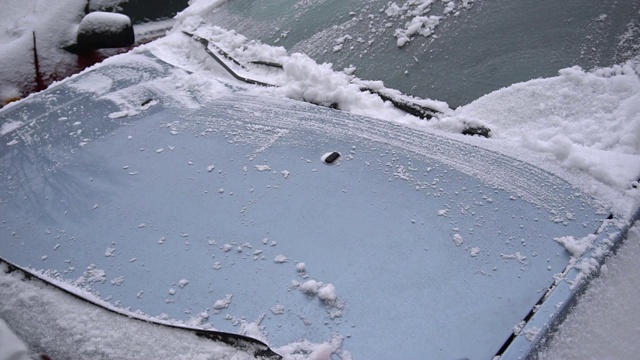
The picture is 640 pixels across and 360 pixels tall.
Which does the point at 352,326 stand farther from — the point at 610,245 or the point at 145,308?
the point at 610,245

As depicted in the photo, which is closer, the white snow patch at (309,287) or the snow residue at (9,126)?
the white snow patch at (309,287)

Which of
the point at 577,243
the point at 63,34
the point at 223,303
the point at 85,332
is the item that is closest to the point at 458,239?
the point at 577,243

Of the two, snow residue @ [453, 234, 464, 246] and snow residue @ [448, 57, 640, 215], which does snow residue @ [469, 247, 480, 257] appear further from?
snow residue @ [448, 57, 640, 215]

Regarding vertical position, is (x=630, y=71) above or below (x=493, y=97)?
above

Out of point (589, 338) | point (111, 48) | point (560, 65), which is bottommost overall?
point (111, 48)

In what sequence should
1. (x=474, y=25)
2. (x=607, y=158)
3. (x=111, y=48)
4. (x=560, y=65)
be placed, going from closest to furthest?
1. (x=607, y=158)
2. (x=560, y=65)
3. (x=474, y=25)
4. (x=111, y=48)

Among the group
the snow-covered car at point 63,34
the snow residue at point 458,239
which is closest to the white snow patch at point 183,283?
the snow residue at point 458,239

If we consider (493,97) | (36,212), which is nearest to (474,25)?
(493,97)

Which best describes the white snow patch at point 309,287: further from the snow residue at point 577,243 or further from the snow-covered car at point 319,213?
the snow residue at point 577,243
